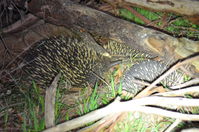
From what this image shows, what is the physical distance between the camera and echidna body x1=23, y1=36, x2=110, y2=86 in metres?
3.24

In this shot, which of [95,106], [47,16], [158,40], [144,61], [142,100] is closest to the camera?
[142,100]

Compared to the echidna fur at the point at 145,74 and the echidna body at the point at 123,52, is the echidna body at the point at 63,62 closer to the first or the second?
the echidna body at the point at 123,52

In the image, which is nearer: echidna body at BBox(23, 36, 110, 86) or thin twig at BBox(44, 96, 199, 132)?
thin twig at BBox(44, 96, 199, 132)

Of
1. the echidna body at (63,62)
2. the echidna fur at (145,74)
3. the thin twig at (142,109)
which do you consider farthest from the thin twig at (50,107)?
the echidna body at (63,62)

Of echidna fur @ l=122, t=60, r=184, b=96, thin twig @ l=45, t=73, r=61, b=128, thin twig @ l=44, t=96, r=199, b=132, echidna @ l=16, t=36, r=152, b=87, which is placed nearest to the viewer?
thin twig @ l=44, t=96, r=199, b=132

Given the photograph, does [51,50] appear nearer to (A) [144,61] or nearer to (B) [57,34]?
(B) [57,34]

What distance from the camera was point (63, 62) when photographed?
331 centimetres

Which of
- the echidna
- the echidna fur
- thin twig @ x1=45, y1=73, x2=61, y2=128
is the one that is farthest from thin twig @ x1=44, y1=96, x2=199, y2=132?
the echidna

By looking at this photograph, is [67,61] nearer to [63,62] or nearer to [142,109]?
[63,62]

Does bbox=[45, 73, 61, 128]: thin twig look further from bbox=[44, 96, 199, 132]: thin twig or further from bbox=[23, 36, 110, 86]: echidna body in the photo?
bbox=[23, 36, 110, 86]: echidna body

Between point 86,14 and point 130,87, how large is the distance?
1.10 m

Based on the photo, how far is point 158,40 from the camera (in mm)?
2041

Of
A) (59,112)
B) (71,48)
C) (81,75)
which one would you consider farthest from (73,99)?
(71,48)

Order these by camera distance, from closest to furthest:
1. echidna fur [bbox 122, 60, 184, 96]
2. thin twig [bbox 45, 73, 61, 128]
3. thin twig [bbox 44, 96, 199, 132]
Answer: thin twig [bbox 44, 96, 199, 132] → thin twig [bbox 45, 73, 61, 128] → echidna fur [bbox 122, 60, 184, 96]
